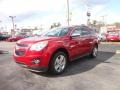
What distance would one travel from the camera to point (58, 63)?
6.65 metres

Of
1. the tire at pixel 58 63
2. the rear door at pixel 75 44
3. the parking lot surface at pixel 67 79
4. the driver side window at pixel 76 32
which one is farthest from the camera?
the driver side window at pixel 76 32

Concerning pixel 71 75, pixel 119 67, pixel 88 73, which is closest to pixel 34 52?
pixel 71 75

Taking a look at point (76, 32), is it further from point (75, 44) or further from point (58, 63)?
point (58, 63)

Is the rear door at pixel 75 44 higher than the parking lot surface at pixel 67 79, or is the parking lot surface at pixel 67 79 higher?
the rear door at pixel 75 44

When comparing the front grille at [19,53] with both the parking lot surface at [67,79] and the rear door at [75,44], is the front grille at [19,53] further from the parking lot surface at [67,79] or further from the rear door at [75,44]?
the rear door at [75,44]

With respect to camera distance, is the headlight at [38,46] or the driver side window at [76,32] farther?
the driver side window at [76,32]

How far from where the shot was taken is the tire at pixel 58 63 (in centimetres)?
637

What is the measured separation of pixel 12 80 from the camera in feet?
19.6

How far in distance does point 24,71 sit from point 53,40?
1621mm

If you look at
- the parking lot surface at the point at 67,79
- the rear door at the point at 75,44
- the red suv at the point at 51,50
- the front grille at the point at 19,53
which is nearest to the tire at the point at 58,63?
the red suv at the point at 51,50

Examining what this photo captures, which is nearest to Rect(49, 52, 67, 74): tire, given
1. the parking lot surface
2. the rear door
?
the parking lot surface

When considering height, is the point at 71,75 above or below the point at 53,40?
below

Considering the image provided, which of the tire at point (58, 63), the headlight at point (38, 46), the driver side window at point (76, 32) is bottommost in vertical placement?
the tire at point (58, 63)

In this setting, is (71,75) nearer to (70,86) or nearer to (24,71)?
(70,86)
